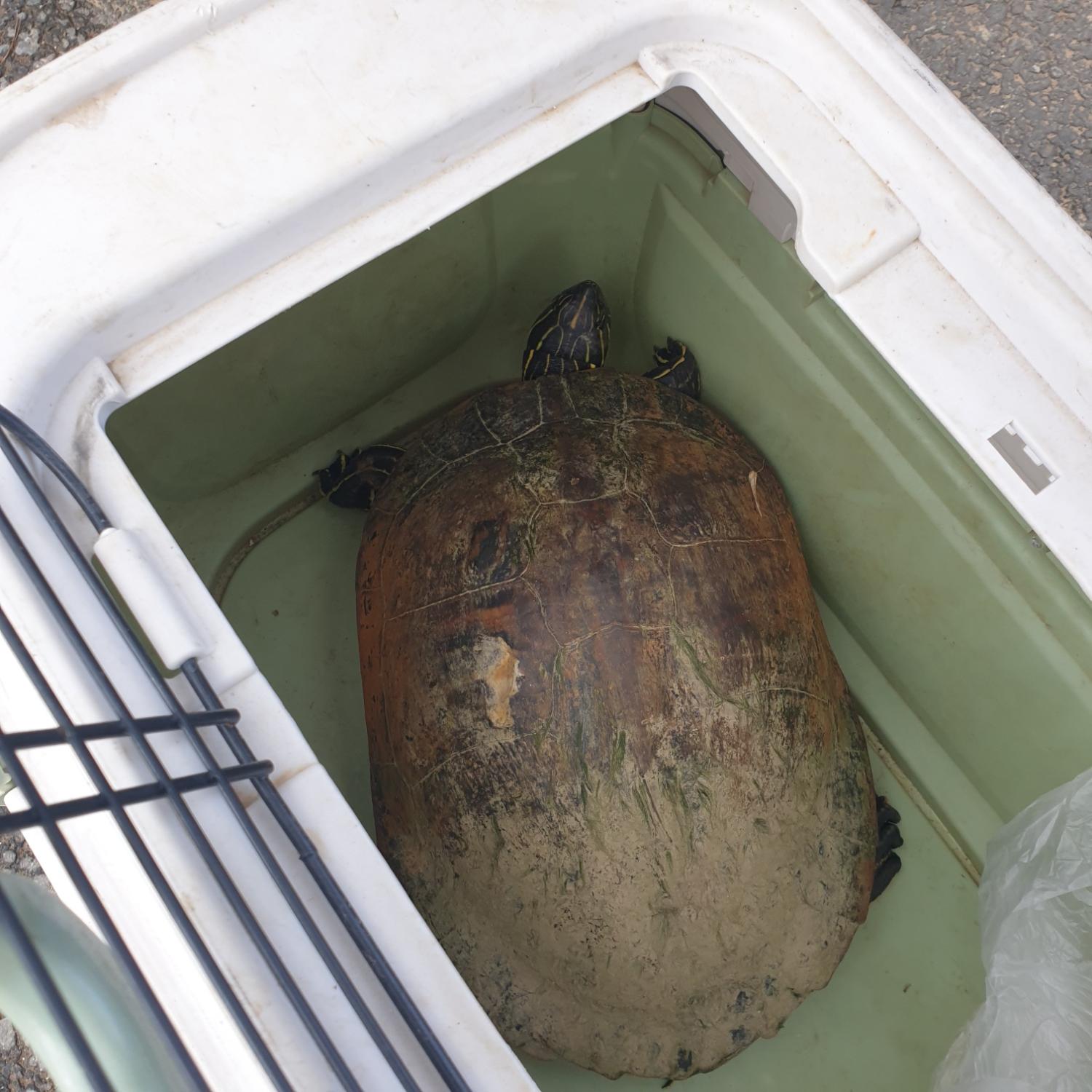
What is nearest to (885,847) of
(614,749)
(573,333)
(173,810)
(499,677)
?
(614,749)

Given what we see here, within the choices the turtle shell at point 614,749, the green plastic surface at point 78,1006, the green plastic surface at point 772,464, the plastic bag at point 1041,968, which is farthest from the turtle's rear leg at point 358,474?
the plastic bag at point 1041,968

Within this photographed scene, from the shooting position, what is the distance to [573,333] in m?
1.28

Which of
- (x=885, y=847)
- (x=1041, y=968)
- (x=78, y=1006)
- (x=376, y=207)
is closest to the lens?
(x=78, y=1006)

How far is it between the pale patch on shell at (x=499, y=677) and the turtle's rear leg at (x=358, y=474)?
1.26ft

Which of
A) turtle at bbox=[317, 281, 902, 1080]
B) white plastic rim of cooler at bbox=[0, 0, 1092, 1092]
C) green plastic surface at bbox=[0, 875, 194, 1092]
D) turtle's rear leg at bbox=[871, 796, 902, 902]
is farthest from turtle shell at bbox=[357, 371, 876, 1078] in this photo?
green plastic surface at bbox=[0, 875, 194, 1092]

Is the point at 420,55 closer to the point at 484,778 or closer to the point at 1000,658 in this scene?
the point at 484,778

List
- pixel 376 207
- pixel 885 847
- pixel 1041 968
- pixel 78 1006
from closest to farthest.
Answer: pixel 78 1006 < pixel 376 207 < pixel 1041 968 < pixel 885 847

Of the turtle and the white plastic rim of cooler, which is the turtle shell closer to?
the turtle

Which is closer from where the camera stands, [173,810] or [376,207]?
[173,810]

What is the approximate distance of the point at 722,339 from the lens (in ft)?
4.06

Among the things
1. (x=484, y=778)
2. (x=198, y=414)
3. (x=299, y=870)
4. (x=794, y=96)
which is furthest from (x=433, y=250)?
(x=299, y=870)

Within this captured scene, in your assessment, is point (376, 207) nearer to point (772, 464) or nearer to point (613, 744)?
point (613, 744)

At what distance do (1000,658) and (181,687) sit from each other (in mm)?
890

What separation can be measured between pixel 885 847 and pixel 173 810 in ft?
3.25
